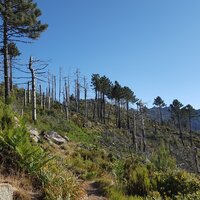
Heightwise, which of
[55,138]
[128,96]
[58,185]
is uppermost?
[128,96]

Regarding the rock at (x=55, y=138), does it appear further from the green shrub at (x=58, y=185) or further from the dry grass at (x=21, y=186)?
the dry grass at (x=21, y=186)

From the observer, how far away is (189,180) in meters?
11.1

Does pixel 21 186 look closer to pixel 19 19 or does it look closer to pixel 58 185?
pixel 58 185

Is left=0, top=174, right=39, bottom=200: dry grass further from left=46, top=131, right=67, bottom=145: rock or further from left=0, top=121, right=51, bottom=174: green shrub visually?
left=46, top=131, right=67, bottom=145: rock

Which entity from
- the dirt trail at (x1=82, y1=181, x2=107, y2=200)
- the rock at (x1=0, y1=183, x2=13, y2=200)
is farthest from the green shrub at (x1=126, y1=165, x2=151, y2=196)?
the rock at (x1=0, y1=183, x2=13, y2=200)

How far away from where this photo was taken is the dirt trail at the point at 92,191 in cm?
938

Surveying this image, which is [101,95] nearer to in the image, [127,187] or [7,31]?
[7,31]

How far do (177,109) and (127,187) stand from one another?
229 ft

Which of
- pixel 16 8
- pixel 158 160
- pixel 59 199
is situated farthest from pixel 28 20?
pixel 59 199

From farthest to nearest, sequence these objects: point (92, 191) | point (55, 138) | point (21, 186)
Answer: point (55, 138), point (92, 191), point (21, 186)

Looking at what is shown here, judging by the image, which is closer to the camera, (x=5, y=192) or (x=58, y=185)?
(x=5, y=192)

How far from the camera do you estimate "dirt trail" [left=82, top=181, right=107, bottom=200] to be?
30.8 ft

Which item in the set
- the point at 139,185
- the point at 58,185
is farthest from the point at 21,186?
the point at 139,185

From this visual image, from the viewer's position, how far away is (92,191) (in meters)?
10.2
